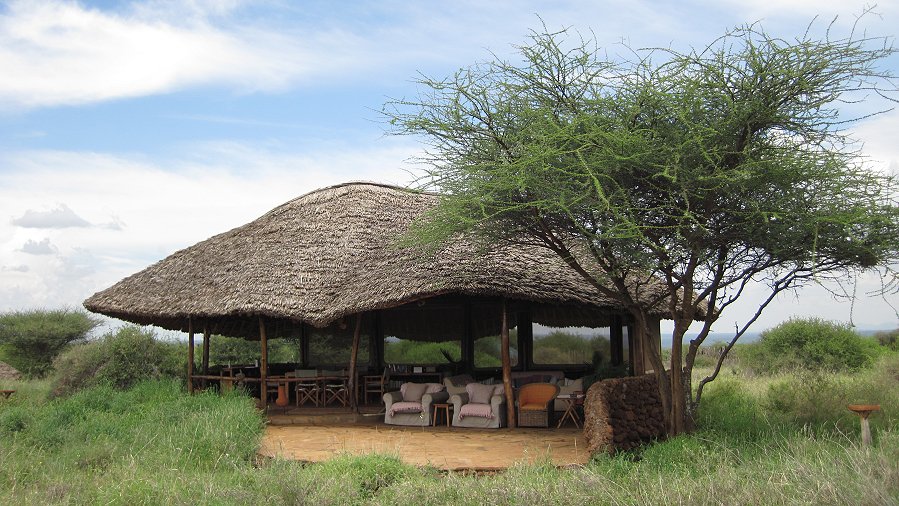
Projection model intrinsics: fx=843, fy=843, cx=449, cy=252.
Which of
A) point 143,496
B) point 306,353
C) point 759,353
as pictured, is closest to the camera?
point 143,496

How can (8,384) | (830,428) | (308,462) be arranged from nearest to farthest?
(308,462) < (830,428) < (8,384)

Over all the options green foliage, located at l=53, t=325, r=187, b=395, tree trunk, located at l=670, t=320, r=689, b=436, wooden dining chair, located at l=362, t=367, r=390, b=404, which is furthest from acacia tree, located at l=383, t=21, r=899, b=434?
green foliage, located at l=53, t=325, r=187, b=395

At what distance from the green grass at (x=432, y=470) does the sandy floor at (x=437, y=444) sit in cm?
45

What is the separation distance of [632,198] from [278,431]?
6.27 meters

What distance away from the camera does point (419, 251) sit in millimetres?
13445

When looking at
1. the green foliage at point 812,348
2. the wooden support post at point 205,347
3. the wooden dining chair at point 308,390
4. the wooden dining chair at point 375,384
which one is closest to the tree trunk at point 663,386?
the wooden dining chair at point 375,384

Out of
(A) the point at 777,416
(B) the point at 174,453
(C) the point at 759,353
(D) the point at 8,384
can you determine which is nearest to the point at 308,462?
(B) the point at 174,453

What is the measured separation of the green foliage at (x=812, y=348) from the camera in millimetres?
21875

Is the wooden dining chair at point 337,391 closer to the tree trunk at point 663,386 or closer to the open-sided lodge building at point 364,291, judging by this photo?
the open-sided lodge building at point 364,291

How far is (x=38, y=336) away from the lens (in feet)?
87.6

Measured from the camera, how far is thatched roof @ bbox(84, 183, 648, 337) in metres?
12.4

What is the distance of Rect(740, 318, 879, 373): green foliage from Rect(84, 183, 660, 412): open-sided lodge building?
9.09 metres

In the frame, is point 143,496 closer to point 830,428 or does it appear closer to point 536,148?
point 536,148

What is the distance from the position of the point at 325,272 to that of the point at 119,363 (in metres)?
5.25
